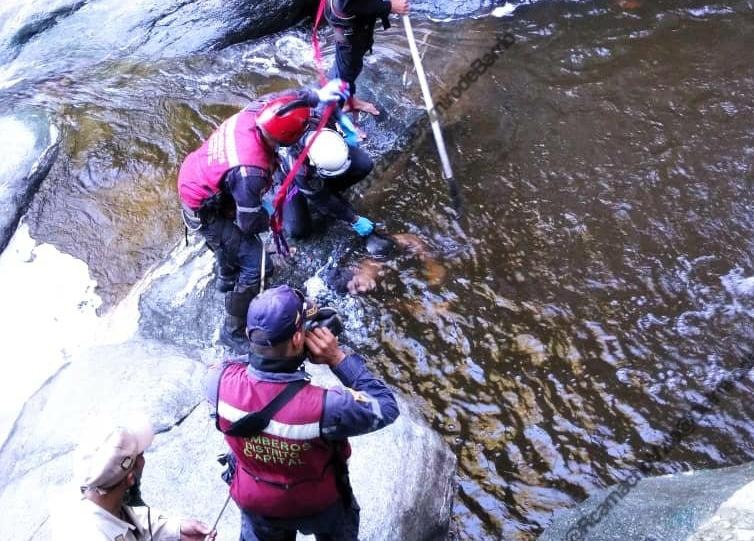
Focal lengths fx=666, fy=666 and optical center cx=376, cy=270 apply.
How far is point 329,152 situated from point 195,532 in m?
2.66

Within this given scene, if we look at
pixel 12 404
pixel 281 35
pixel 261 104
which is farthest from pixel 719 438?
pixel 281 35

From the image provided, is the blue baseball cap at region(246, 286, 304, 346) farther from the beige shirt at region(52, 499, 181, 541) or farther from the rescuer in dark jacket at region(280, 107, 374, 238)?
the rescuer in dark jacket at region(280, 107, 374, 238)

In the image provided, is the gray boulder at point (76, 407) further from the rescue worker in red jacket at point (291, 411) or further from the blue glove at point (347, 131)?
the blue glove at point (347, 131)

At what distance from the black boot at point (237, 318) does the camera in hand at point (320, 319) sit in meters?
1.90

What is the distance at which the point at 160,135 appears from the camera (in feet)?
23.4

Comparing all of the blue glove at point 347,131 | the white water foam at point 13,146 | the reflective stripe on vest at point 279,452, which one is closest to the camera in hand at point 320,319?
the reflective stripe on vest at point 279,452

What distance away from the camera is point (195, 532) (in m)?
2.78

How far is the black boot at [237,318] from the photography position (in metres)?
4.62

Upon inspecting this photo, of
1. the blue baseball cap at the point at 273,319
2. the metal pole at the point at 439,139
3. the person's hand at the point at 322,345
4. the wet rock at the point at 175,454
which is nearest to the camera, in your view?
the blue baseball cap at the point at 273,319

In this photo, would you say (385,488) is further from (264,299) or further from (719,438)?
(719,438)

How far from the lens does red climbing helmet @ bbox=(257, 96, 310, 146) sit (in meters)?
3.88

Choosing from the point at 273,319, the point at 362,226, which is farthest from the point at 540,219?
the point at 273,319

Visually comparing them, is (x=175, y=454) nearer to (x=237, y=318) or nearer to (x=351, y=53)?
(x=237, y=318)

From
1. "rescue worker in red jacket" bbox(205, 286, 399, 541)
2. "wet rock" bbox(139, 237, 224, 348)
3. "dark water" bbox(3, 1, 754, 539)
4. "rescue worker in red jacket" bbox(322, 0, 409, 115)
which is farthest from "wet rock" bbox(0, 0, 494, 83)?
"rescue worker in red jacket" bbox(205, 286, 399, 541)
